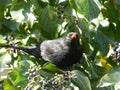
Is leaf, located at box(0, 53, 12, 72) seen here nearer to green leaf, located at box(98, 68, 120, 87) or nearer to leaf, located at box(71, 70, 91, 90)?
leaf, located at box(71, 70, 91, 90)

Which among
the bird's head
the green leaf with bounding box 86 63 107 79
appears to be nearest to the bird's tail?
the bird's head

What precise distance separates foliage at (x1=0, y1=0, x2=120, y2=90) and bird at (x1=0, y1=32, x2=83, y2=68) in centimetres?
3

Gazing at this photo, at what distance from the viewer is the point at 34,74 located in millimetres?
1261

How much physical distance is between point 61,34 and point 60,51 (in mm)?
101

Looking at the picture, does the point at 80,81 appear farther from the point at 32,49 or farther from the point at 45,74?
the point at 32,49

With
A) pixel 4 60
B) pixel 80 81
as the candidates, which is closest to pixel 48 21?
pixel 4 60

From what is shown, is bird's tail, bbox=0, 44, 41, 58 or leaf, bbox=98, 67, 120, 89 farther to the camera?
bird's tail, bbox=0, 44, 41, 58

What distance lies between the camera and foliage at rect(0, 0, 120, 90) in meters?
1.25

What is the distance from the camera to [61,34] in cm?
159

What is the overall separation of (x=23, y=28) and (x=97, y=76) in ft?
1.32

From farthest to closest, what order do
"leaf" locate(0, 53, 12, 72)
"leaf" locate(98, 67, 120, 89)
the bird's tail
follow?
the bird's tail, "leaf" locate(0, 53, 12, 72), "leaf" locate(98, 67, 120, 89)

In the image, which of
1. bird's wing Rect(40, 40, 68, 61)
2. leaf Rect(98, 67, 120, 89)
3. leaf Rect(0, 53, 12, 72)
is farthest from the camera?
bird's wing Rect(40, 40, 68, 61)

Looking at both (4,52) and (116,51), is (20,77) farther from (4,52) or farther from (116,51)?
(116,51)

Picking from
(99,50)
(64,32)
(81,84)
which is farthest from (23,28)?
(81,84)
